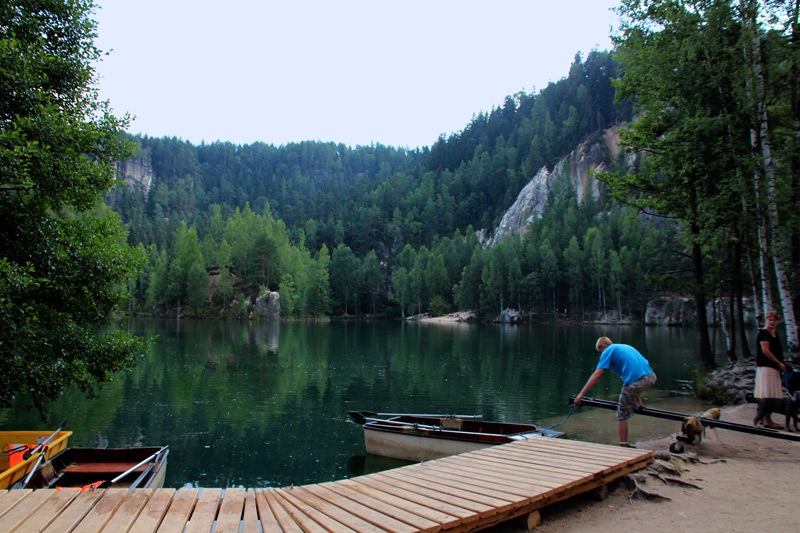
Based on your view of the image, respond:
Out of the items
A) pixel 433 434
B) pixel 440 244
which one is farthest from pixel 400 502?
pixel 440 244

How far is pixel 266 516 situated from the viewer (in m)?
5.54

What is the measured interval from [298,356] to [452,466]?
116ft

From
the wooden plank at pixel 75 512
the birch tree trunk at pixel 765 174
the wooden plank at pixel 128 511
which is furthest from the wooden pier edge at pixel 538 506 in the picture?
the birch tree trunk at pixel 765 174

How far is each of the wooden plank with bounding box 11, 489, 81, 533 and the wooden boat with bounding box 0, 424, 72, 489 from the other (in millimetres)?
3554

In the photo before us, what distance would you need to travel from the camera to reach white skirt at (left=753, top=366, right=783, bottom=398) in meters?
11.2

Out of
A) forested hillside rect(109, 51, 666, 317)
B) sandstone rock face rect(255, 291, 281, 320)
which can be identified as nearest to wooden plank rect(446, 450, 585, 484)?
forested hillside rect(109, 51, 666, 317)

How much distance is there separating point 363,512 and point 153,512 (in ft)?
7.51

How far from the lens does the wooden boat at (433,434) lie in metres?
13.2

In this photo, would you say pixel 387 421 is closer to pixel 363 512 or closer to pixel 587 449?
pixel 587 449

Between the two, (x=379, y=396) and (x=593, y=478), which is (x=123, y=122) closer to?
(x=593, y=478)

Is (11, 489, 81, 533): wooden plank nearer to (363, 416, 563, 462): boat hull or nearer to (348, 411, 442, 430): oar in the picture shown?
(363, 416, 563, 462): boat hull

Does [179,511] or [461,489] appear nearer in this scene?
[179,511]

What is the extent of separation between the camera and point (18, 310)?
34.1 ft

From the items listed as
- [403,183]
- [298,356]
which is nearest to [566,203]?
[403,183]
